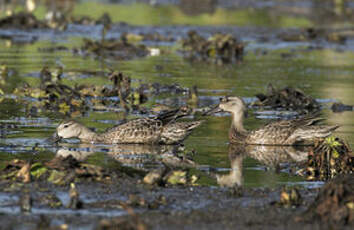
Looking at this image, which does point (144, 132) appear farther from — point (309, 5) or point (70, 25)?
point (309, 5)

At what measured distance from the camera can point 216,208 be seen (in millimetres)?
8422

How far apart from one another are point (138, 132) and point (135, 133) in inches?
1.9

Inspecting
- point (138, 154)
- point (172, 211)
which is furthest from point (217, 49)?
point (172, 211)

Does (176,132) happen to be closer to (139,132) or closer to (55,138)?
(139,132)

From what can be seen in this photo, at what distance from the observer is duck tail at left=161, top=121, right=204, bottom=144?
1276 centimetres

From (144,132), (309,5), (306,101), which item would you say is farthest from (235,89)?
(309,5)

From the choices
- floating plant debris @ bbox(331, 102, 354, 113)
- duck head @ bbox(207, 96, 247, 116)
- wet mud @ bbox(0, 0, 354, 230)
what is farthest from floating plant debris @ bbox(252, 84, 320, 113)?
duck head @ bbox(207, 96, 247, 116)

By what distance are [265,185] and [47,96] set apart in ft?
24.3

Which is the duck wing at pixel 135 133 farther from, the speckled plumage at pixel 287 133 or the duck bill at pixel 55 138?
the speckled plumage at pixel 287 133

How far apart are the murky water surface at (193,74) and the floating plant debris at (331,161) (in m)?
0.36

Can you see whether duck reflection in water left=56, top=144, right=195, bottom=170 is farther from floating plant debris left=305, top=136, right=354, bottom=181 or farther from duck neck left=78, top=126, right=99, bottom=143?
floating plant debris left=305, top=136, right=354, bottom=181

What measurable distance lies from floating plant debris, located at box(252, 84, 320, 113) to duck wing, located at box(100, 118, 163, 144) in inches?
150

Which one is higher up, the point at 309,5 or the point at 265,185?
the point at 309,5

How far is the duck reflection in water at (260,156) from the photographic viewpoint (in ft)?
33.6
